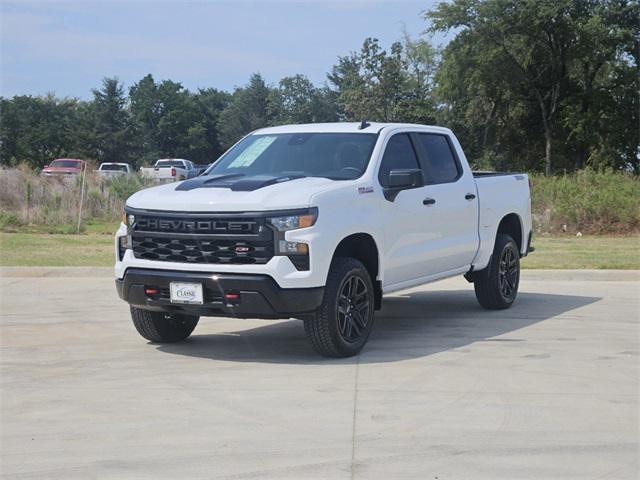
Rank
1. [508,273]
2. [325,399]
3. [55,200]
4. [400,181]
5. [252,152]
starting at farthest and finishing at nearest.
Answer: [55,200] → [508,273] → [252,152] → [400,181] → [325,399]

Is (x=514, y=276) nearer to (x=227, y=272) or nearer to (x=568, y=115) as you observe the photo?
(x=227, y=272)

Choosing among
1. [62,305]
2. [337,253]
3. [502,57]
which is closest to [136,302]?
[337,253]

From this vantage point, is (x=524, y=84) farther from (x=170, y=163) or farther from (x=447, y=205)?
(x=447, y=205)

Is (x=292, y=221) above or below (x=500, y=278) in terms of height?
above

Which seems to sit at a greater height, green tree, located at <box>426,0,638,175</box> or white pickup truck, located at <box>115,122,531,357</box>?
green tree, located at <box>426,0,638,175</box>

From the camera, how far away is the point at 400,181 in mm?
9039

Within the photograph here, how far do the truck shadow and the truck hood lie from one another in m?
1.38

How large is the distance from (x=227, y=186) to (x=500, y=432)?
3.62 metres

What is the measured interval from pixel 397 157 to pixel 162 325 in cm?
280

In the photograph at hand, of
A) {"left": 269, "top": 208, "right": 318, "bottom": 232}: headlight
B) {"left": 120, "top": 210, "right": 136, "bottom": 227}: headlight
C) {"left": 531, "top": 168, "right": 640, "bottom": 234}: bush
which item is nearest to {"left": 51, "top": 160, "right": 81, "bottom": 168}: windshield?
{"left": 531, "top": 168, "right": 640, "bottom": 234}: bush

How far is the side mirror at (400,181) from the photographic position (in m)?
9.04

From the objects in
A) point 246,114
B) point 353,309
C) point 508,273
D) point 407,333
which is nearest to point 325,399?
point 353,309

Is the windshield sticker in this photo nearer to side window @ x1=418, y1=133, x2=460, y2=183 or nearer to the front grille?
the front grille

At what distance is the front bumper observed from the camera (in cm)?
804
